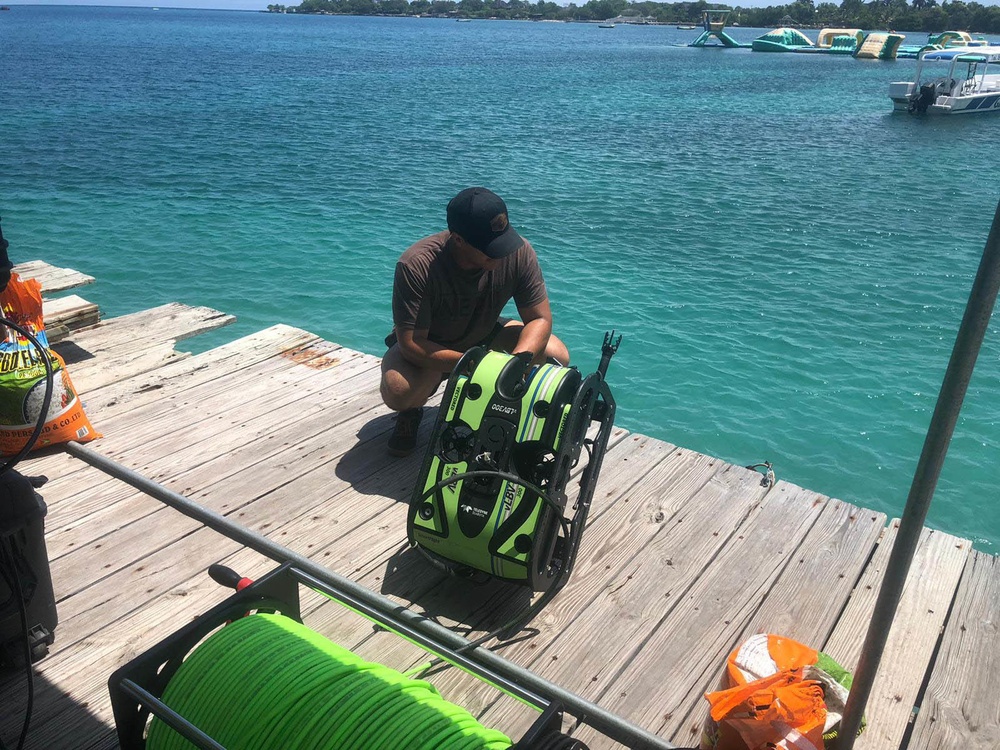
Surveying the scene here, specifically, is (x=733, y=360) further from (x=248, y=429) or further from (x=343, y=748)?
(x=343, y=748)

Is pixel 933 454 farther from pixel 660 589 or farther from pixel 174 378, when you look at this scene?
pixel 174 378

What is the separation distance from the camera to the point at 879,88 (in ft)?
127

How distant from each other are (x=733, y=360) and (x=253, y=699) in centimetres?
765

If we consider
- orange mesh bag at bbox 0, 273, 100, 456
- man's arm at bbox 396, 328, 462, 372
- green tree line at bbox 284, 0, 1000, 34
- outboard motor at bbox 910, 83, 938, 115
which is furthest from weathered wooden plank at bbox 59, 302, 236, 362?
green tree line at bbox 284, 0, 1000, 34

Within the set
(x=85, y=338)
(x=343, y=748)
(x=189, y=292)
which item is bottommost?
(x=189, y=292)

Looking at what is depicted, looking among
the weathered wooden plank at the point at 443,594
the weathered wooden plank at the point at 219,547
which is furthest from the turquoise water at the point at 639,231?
the weathered wooden plank at the point at 443,594

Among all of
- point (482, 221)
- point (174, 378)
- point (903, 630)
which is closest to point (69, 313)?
point (174, 378)

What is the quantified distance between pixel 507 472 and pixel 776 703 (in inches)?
46.4

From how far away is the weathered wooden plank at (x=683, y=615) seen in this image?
8.60 ft

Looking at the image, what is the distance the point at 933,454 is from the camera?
1575mm

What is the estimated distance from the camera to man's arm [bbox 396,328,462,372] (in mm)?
3781

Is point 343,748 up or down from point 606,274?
up

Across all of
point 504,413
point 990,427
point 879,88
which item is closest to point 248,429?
point 504,413

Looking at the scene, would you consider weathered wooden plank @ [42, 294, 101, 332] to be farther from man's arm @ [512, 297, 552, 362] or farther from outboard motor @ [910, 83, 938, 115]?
outboard motor @ [910, 83, 938, 115]
